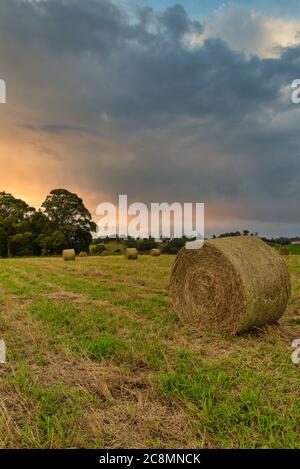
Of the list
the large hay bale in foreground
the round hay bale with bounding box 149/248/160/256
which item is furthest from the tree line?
the large hay bale in foreground

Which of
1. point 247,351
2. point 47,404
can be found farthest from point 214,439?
point 247,351

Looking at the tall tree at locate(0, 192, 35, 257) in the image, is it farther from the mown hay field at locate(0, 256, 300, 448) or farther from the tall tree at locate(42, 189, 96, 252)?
the mown hay field at locate(0, 256, 300, 448)

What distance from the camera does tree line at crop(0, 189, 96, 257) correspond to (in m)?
54.7

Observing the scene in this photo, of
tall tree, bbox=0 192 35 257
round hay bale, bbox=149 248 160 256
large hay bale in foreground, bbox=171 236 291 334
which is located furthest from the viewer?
tall tree, bbox=0 192 35 257

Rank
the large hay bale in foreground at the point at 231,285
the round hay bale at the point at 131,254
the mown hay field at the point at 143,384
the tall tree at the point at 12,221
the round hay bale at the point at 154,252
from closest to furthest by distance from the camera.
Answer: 1. the mown hay field at the point at 143,384
2. the large hay bale in foreground at the point at 231,285
3. the round hay bale at the point at 131,254
4. the round hay bale at the point at 154,252
5. the tall tree at the point at 12,221

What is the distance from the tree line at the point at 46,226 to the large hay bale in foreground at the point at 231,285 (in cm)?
4683

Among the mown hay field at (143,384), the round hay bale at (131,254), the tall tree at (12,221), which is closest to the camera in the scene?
the mown hay field at (143,384)

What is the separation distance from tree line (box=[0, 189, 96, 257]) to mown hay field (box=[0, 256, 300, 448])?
48011 millimetres

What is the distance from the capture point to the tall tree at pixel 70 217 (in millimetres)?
57844

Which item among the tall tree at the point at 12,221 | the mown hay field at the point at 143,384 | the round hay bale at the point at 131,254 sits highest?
the tall tree at the point at 12,221

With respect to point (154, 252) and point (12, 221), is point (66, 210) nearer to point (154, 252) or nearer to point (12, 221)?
point (12, 221)

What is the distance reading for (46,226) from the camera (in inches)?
2260

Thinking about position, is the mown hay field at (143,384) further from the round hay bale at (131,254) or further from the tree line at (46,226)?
the tree line at (46,226)

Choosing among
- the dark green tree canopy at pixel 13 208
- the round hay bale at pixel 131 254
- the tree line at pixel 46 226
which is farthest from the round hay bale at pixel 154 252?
the dark green tree canopy at pixel 13 208
